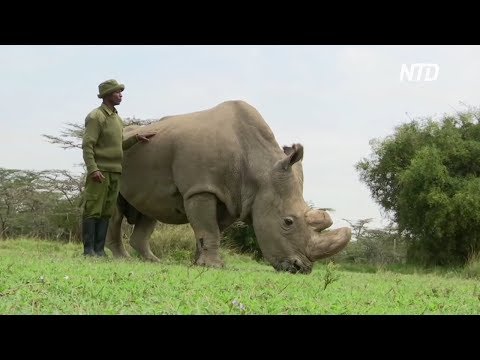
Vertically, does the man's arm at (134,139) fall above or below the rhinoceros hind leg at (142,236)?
above

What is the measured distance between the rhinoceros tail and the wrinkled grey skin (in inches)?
22.9

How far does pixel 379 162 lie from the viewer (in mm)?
21812

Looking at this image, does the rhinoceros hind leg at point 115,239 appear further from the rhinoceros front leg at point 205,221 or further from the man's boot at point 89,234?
the rhinoceros front leg at point 205,221

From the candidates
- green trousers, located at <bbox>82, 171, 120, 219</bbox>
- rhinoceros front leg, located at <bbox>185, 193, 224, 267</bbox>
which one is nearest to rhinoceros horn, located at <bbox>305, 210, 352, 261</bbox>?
rhinoceros front leg, located at <bbox>185, 193, 224, 267</bbox>

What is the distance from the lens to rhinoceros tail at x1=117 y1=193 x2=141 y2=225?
8648mm

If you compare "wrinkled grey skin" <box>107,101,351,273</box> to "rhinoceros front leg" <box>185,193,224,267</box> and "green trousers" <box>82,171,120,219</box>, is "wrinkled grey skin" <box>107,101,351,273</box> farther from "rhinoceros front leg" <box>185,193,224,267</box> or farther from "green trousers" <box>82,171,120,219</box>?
"green trousers" <box>82,171,120,219</box>

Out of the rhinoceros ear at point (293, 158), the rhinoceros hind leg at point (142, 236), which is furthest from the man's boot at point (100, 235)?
the rhinoceros ear at point (293, 158)

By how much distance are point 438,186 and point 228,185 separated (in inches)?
475

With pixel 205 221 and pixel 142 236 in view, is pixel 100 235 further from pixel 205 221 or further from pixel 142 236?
pixel 142 236

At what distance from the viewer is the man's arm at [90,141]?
6.98 meters

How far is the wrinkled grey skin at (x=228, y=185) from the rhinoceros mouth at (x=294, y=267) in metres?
0.01

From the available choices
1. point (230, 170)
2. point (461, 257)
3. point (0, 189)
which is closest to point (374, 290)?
point (230, 170)

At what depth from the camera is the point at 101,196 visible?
711cm
